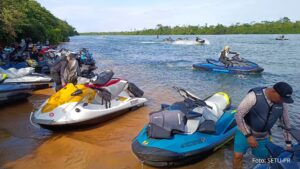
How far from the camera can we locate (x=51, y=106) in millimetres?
7008

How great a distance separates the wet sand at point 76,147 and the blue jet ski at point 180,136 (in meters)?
0.35

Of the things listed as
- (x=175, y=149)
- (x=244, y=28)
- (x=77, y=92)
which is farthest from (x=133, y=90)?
(x=244, y=28)

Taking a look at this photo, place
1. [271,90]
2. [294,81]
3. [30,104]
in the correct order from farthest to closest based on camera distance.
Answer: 1. [294,81]
2. [30,104]
3. [271,90]

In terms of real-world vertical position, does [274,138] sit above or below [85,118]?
below

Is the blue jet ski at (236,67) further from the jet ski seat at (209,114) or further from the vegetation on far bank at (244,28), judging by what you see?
the vegetation on far bank at (244,28)

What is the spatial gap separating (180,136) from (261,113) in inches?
62.1

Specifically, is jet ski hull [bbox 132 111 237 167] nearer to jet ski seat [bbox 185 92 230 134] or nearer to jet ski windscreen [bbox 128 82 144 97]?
jet ski seat [bbox 185 92 230 134]

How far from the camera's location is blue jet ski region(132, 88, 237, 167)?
516 centimetres

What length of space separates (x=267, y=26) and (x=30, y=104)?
294ft

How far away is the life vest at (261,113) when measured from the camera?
418cm

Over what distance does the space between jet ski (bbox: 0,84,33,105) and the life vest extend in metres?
7.49

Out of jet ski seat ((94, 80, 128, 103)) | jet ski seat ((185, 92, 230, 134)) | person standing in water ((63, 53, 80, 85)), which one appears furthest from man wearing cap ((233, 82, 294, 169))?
person standing in water ((63, 53, 80, 85))

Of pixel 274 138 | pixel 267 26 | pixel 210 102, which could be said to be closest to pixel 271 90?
pixel 210 102

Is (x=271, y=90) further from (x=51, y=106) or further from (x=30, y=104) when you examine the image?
(x=30, y=104)
